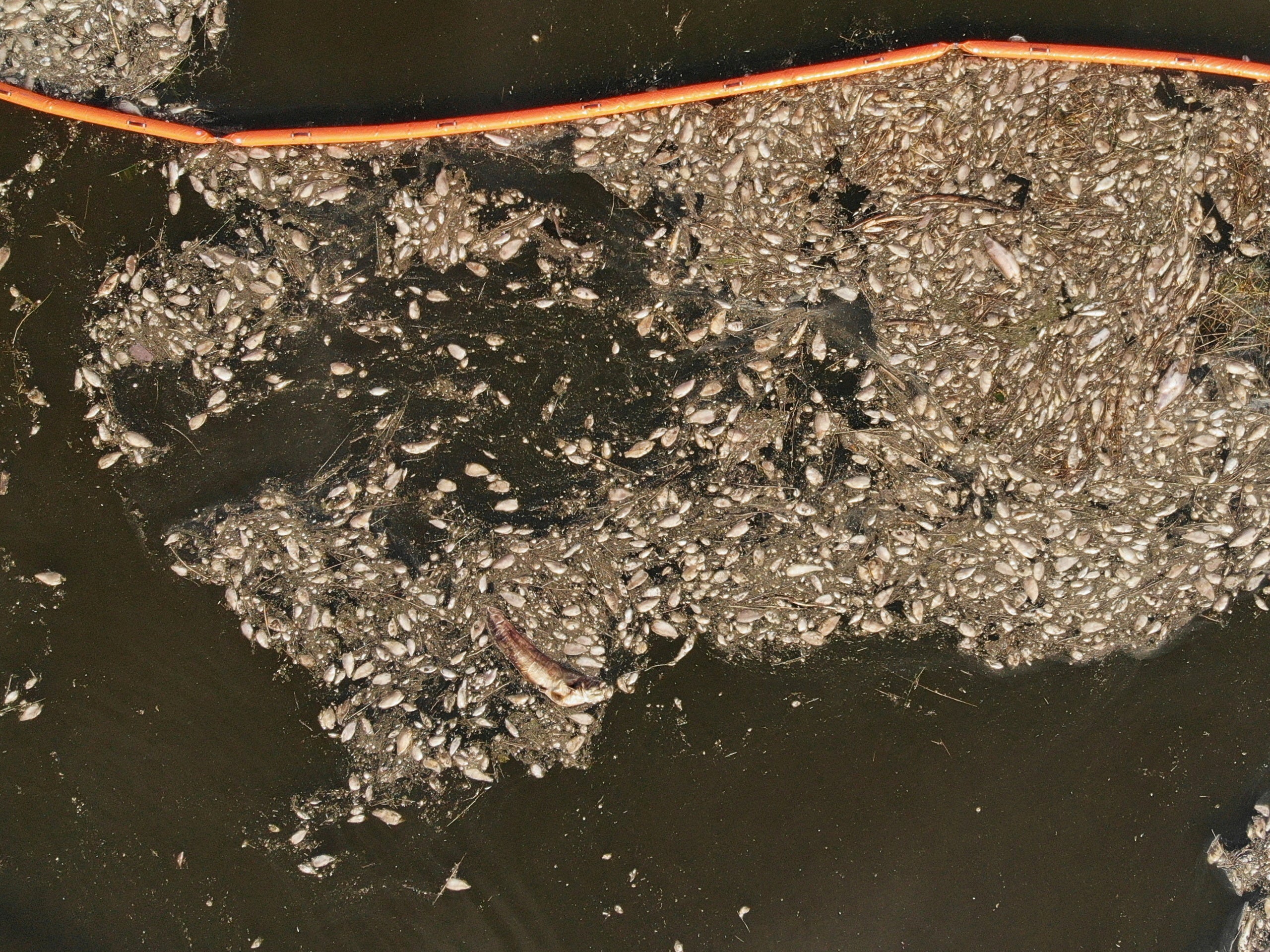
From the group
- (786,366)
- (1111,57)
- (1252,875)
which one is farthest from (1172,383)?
(1252,875)

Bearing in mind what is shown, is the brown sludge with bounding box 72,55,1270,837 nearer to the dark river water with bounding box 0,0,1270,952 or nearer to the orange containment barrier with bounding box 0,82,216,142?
the orange containment barrier with bounding box 0,82,216,142

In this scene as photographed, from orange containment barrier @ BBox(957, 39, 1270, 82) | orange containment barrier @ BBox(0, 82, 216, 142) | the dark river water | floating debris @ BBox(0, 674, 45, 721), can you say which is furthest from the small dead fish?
floating debris @ BBox(0, 674, 45, 721)

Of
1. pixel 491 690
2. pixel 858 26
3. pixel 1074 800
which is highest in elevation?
pixel 858 26

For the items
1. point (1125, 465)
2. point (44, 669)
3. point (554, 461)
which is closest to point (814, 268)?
point (554, 461)

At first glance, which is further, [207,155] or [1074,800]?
[1074,800]

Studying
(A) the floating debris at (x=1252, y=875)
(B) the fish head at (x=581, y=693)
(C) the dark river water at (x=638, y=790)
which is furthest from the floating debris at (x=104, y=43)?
(A) the floating debris at (x=1252, y=875)

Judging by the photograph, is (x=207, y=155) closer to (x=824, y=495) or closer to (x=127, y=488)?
(x=127, y=488)
